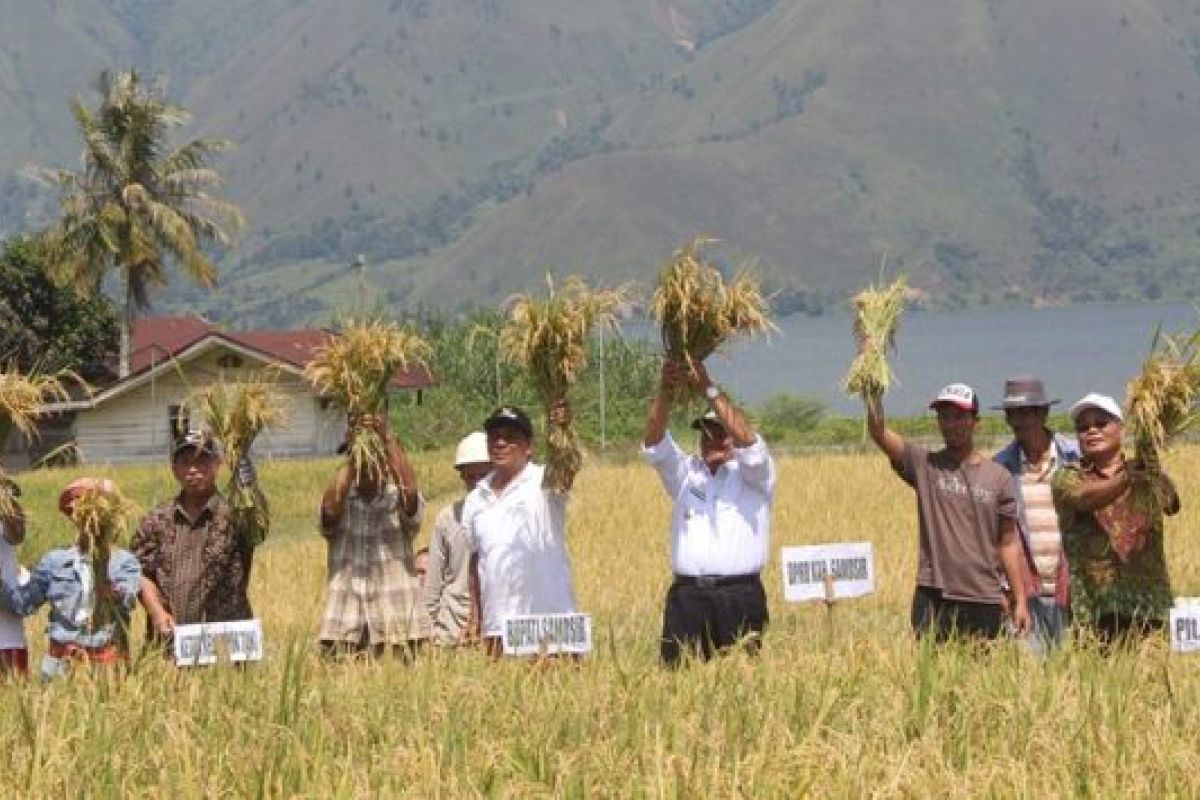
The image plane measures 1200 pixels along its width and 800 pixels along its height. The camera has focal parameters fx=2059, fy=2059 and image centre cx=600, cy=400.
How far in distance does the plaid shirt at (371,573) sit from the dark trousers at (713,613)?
1125 millimetres

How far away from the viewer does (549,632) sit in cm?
777

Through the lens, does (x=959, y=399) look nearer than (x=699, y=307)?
No

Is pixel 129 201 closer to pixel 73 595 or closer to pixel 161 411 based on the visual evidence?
pixel 161 411

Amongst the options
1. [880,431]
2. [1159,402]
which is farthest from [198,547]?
[1159,402]

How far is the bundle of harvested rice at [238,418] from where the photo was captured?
27.3 ft

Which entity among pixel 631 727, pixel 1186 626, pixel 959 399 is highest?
pixel 959 399

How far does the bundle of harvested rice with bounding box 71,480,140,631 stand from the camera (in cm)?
790

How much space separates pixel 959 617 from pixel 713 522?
1.14 m

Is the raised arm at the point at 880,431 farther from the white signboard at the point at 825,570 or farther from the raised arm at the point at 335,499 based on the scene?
the raised arm at the point at 335,499

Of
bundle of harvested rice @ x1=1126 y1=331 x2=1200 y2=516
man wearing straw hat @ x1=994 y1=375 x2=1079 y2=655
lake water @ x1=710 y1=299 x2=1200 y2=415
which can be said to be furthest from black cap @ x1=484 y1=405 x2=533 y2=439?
lake water @ x1=710 y1=299 x2=1200 y2=415

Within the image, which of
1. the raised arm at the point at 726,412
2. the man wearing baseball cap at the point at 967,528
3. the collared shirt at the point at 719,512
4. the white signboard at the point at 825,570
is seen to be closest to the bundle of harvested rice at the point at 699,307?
the raised arm at the point at 726,412

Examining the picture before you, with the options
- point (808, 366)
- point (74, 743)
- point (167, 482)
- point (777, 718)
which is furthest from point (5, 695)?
point (808, 366)

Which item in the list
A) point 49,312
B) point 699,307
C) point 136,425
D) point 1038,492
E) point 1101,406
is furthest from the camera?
point 49,312

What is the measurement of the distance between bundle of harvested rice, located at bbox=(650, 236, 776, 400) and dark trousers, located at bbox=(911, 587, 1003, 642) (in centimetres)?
143
